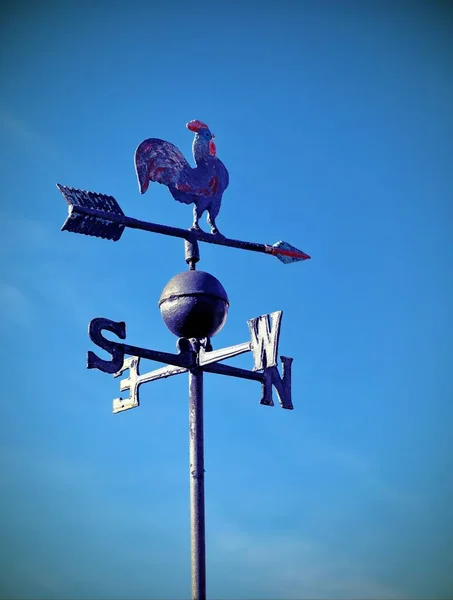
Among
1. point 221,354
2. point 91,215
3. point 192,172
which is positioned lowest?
point 221,354

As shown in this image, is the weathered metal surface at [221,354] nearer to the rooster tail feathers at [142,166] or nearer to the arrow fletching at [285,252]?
the arrow fletching at [285,252]

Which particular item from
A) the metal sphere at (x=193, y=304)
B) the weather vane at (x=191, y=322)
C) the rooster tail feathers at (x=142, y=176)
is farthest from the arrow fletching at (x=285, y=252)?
the rooster tail feathers at (x=142, y=176)

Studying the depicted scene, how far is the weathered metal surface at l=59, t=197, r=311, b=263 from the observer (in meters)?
3.75

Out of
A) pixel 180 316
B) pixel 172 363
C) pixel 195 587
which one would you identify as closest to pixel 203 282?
pixel 180 316

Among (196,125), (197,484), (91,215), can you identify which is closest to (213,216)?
(196,125)

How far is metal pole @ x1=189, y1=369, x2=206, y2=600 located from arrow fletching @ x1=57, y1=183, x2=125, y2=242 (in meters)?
0.97

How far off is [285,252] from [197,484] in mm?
1786

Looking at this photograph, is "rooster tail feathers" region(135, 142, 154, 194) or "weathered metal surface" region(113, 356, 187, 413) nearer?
"rooster tail feathers" region(135, 142, 154, 194)

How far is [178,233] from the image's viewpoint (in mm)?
4074

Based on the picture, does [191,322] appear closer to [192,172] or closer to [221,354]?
[221,354]

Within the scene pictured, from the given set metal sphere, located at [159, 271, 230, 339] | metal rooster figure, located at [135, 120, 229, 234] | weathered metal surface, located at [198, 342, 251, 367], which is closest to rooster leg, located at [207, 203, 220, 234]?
metal rooster figure, located at [135, 120, 229, 234]

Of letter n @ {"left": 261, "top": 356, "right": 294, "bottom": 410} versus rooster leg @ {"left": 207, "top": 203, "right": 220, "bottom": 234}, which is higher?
rooster leg @ {"left": 207, "top": 203, "right": 220, "bottom": 234}

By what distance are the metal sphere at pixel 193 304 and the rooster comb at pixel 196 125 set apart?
119 centimetres

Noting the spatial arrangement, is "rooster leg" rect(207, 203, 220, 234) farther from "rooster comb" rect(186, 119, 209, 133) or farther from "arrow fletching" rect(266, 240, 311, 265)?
"rooster comb" rect(186, 119, 209, 133)
